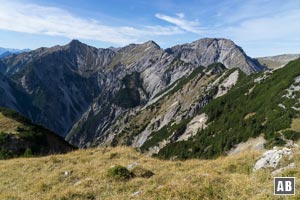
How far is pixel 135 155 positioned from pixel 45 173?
6.21 meters

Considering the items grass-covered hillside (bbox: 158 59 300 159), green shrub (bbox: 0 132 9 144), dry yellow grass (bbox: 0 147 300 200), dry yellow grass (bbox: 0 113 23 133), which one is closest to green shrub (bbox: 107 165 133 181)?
dry yellow grass (bbox: 0 147 300 200)

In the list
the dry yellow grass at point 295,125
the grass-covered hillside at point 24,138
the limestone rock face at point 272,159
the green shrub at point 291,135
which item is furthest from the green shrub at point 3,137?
the dry yellow grass at point 295,125

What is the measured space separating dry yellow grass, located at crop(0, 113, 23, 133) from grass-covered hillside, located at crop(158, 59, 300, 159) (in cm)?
3150

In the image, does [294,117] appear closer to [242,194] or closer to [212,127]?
[212,127]

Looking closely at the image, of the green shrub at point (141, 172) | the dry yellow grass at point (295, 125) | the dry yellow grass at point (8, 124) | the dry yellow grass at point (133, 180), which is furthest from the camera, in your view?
the dry yellow grass at point (295, 125)

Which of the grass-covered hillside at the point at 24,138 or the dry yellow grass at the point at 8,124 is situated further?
the dry yellow grass at the point at 8,124

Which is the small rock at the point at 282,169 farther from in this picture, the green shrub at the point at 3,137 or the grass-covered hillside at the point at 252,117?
the grass-covered hillside at the point at 252,117

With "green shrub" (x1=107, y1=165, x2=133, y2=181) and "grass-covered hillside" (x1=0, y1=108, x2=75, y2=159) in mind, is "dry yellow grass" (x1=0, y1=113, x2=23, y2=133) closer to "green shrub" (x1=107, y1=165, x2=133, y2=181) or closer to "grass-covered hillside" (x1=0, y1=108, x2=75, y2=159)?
"grass-covered hillside" (x1=0, y1=108, x2=75, y2=159)

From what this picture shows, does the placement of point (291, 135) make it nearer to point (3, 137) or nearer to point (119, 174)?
point (3, 137)

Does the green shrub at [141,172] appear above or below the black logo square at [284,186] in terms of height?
below

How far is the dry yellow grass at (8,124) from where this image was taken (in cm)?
6023

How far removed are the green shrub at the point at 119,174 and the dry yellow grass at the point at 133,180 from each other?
1.02ft

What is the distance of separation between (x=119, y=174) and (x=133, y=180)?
0.84 m

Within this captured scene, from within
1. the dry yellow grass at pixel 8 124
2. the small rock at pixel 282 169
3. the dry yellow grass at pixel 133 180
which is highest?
the small rock at pixel 282 169
